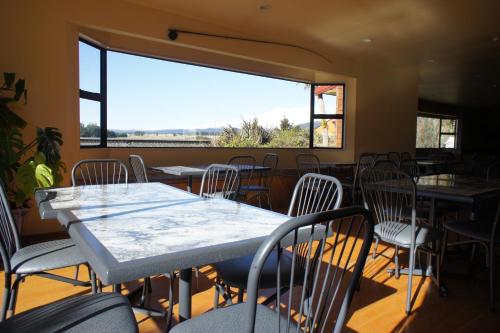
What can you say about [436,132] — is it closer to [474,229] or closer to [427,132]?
[427,132]

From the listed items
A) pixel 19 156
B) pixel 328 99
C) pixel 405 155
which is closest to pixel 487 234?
pixel 19 156

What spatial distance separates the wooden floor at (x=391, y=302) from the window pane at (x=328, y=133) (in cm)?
395

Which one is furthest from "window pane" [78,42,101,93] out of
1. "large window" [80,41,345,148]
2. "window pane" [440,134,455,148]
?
"window pane" [440,134,455,148]

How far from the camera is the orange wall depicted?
3.29 meters

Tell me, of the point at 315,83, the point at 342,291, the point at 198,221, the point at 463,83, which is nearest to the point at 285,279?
the point at 198,221

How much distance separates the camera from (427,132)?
38.4 feet

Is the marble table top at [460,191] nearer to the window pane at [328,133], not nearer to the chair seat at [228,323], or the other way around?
the chair seat at [228,323]

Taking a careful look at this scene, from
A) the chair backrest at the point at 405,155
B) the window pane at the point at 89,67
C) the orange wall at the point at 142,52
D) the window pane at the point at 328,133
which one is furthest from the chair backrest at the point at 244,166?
the chair backrest at the point at 405,155

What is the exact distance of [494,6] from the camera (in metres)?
3.88

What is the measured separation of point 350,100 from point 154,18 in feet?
12.2

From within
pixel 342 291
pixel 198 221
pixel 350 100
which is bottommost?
pixel 342 291

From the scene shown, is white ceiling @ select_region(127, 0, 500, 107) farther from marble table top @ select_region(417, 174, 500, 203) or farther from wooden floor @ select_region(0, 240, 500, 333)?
wooden floor @ select_region(0, 240, 500, 333)

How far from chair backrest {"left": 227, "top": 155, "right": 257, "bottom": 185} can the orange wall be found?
0.80 ft

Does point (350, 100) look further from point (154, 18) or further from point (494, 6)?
point (154, 18)
